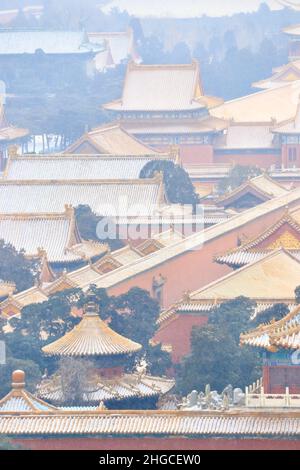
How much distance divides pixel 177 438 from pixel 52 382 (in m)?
4.06

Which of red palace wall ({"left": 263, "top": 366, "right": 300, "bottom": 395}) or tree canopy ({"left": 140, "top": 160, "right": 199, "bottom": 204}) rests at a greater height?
tree canopy ({"left": 140, "top": 160, "right": 199, "bottom": 204})

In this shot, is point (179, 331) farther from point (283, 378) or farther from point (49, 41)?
point (49, 41)

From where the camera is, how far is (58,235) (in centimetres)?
5612

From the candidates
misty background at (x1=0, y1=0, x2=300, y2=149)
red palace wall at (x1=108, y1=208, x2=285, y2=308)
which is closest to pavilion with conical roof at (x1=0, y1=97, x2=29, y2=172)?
misty background at (x1=0, y1=0, x2=300, y2=149)

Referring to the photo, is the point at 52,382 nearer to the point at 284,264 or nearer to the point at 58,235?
the point at 284,264

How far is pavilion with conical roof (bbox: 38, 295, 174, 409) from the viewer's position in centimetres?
3750

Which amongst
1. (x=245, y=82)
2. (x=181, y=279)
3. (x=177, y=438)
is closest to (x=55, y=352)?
(x=177, y=438)

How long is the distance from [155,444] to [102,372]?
14.4 ft

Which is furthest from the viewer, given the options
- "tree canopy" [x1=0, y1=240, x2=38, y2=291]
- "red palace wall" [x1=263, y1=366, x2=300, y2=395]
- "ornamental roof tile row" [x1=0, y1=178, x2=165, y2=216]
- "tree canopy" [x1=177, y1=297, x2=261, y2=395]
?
"ornamental roof tile row" [x1=0, y1=178, x2=165, y2=216]

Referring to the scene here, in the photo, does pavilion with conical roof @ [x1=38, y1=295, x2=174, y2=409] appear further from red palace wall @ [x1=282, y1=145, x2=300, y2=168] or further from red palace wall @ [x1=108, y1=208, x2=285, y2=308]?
red palace wall @ [x1=282, y1=145, x2=300, y2=168]

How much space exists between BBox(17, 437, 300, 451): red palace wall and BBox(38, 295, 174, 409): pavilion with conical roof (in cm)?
276

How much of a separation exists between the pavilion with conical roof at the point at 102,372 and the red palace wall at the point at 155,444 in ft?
9.06
